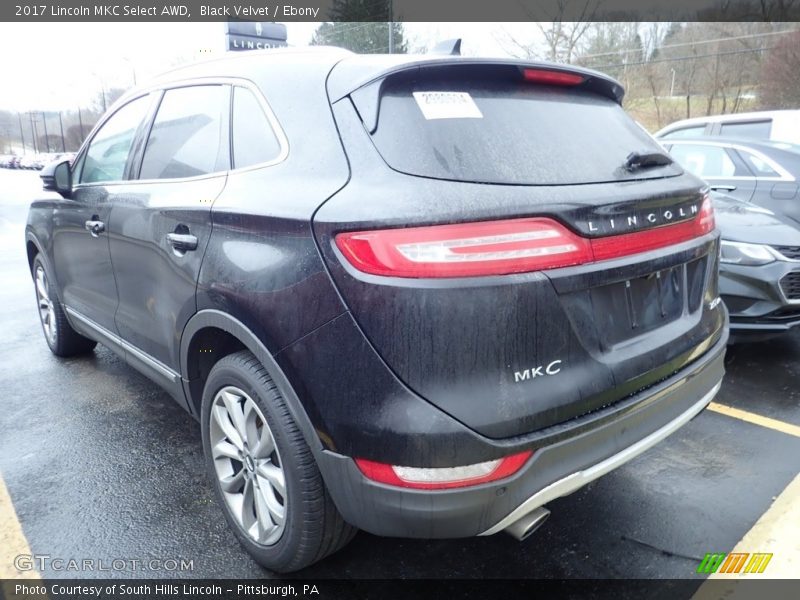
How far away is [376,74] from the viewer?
6.03ft

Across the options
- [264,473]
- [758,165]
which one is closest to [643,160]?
[264,473]

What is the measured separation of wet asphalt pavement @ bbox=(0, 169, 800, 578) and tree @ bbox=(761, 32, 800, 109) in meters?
23.3

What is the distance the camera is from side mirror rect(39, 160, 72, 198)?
3.52m

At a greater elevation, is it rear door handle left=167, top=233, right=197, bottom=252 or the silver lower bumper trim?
rear door handle left=167, top=233, right=197, bottom=252

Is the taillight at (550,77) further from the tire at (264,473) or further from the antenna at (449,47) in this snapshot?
the tire at (264,473)

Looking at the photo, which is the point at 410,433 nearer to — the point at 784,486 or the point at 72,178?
the point at 784,486

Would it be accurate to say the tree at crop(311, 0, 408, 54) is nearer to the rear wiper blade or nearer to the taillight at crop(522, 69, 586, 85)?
the taillight at crop(522, 69, 586, 85)

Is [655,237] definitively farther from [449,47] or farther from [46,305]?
[46,305]

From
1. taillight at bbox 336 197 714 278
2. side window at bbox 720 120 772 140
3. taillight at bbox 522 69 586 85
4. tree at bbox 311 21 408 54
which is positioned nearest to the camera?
taillight at bbox 336 197 714 278

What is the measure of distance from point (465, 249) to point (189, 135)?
1646 mm

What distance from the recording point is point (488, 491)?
162 cm

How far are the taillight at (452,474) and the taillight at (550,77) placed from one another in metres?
1.29

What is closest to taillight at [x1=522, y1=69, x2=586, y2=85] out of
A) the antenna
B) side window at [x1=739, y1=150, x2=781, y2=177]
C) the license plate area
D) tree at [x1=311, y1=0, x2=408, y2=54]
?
the antenna

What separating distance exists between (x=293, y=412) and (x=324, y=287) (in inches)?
17.4
